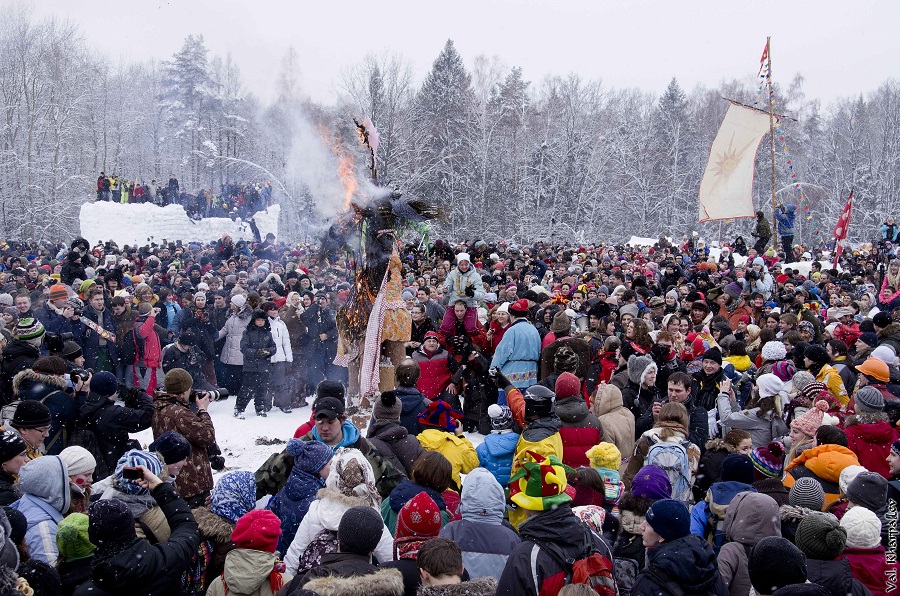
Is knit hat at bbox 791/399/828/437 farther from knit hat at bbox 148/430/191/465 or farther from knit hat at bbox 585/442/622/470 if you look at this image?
knit hat at bbox 148/430/191/465

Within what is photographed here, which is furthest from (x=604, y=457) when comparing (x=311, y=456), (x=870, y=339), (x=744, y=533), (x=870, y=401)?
(x=870, y=339)

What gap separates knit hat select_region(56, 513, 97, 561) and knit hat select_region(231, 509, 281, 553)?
0.76 m

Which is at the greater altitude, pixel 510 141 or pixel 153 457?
pixel 510 141

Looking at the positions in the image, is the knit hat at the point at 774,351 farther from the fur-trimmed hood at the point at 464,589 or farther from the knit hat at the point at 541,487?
the fur-trimmed hood at the point at 464,589

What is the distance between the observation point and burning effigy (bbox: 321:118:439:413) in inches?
334

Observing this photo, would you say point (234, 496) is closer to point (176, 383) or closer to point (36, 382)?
point (176, 383)

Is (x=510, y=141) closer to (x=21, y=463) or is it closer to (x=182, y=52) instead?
(x=182, y=52)

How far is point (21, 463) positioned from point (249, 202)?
31.8 meters

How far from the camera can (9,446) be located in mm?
4004

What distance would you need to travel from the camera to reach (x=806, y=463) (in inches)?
191

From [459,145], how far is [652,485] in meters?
39.2

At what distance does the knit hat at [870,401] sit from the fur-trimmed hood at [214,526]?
4960mm

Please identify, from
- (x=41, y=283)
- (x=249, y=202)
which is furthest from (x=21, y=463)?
(x=249, y=202)

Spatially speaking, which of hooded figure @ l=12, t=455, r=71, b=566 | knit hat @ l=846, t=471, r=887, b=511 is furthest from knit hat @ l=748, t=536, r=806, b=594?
hooded figure @ l=12, t=455, r=71, b=566
